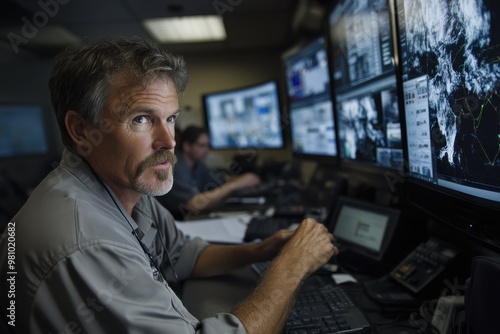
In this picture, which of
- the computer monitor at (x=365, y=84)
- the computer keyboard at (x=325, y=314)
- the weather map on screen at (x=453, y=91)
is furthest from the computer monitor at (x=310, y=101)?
the computer keyboard at (x=325, y=314)

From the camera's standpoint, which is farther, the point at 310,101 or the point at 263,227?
the point at 310,101

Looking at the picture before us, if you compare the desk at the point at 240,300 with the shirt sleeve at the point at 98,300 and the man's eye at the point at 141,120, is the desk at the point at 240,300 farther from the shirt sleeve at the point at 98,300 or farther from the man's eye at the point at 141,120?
the man's eye at the point at 141,120

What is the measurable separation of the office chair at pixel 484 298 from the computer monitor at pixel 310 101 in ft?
3.60

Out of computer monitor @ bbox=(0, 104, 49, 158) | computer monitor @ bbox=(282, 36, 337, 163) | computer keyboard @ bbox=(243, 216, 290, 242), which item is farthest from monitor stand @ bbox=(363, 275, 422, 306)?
computer monitor @ bbox=(0, 104, 49, 158)

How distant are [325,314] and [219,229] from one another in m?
0.84

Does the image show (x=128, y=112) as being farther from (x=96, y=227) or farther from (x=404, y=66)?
(x=404, y=66)

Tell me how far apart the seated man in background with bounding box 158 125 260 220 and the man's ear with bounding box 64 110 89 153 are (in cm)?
123

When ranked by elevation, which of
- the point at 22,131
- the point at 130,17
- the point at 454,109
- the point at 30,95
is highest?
the point at 130,17

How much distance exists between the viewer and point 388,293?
864 mm

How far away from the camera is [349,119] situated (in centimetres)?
141

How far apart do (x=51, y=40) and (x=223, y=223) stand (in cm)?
374

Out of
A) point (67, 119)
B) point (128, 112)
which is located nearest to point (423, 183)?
point (128, 112)

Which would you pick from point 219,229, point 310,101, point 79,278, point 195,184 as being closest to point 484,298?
point 79,278

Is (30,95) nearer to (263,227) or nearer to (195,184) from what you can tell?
(195,184)
